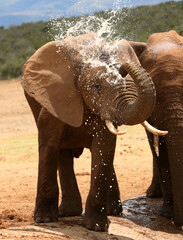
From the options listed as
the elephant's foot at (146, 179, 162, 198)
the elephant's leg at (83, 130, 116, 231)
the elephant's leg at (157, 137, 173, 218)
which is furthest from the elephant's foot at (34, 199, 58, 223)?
the elephant's foot at (146, 179, 162, 198)

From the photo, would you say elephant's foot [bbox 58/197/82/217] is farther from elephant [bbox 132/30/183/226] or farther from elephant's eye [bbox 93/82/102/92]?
elephant's eye [bbox 93/82/102/92]

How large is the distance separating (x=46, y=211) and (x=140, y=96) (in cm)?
197

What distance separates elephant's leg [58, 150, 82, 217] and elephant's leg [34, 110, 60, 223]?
452 millimetres

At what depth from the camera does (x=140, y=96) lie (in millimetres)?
5676

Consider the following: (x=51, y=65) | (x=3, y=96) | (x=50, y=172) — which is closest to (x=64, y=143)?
(x=50, y=172)

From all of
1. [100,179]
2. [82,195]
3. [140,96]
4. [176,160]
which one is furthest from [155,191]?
[140,96]

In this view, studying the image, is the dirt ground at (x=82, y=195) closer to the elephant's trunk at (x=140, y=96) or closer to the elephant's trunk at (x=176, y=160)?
the elephant's trunk at (x=176, y=160)

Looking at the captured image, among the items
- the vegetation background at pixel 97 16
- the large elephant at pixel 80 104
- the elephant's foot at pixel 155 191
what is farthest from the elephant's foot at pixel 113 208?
the vegetation background at pixel 97 16

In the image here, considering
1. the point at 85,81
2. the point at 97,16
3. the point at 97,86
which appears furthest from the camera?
the point at 97,16

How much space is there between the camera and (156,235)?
6.84m

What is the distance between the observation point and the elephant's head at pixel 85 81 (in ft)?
19.7

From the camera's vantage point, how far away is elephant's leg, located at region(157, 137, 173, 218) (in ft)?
24.7

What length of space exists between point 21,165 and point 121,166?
1.82 metres

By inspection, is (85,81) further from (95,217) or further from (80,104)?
(95,217)
